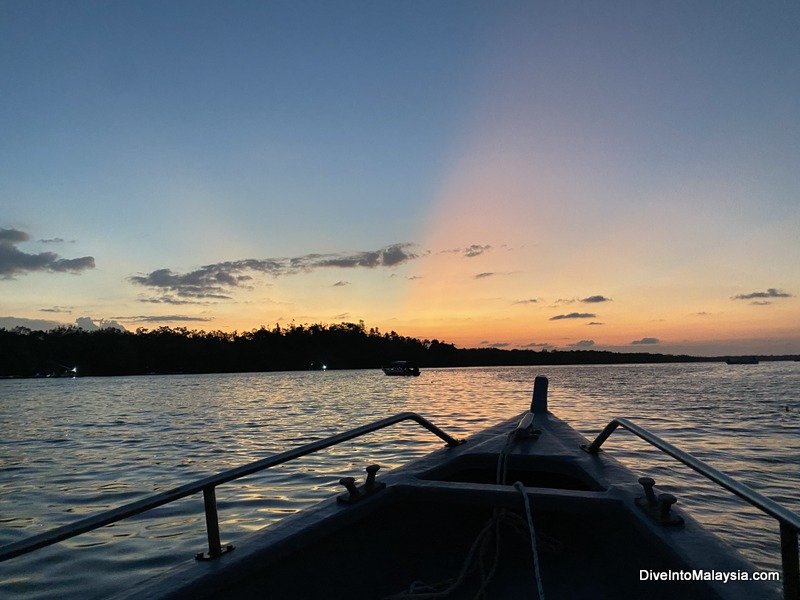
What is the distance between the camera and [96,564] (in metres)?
5.77

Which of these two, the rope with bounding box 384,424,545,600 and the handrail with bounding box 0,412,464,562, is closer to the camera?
the handrail with bounding box 0,412,464,562

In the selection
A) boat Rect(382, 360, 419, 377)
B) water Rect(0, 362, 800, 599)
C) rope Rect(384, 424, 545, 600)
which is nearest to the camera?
rope Rect(384, 424, 545, 600)

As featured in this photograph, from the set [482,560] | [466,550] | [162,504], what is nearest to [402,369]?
[466,550]

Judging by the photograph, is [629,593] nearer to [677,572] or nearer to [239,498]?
Answer: [677,572]

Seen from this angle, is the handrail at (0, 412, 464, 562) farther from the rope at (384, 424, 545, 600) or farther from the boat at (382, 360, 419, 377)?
the boat at (382, 360, 419, 377)

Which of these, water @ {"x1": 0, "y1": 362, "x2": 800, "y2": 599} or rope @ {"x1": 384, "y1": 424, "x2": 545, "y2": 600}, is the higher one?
rope @ {"x1": 384, "y1": 424, "x2": 545, "y2": 600}

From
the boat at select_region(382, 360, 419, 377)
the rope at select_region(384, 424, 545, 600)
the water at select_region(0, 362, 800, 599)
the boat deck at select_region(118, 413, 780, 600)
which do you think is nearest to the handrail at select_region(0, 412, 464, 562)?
the boat deck at select_region(118, 413, 780, 600)

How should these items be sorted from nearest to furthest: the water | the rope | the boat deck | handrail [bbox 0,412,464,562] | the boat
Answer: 1. handrail [bbox 0,412,464,562]
2. the boat deck
3. the rope
4. the water
5. the boat

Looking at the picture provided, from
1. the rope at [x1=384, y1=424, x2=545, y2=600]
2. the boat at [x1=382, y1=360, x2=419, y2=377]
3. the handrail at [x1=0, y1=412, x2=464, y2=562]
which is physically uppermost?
the handrail at [x1=0, y1=412, x2=464, y2=562]

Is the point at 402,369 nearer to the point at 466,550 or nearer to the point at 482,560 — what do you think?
the point at 466,550

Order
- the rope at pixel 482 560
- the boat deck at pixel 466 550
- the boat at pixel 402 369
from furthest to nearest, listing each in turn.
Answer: the boat at pixel 402 369 → the rope at pixel 482 560 → the boat deck at pixel 466 550

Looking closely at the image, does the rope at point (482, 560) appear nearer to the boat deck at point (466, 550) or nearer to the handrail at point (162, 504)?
the boat deck at point (466, 550)

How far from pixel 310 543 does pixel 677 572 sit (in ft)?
6.18

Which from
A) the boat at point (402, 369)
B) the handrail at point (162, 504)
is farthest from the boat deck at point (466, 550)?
the boat at point (402, 369)
